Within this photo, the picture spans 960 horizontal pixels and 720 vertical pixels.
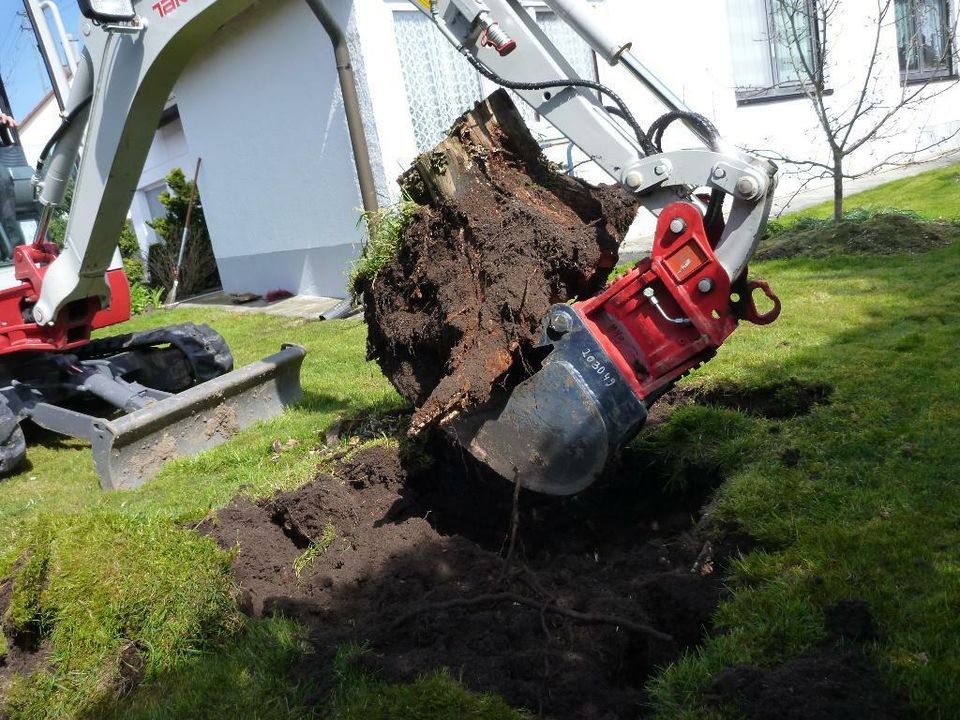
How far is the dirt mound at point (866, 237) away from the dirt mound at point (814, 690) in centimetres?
657

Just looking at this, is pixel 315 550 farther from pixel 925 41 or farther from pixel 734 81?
pixel 925 41

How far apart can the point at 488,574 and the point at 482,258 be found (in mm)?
1436

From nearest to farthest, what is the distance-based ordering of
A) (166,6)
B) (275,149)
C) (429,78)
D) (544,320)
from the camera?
(544,320)
(166,6)
(429,78)
(275,149)

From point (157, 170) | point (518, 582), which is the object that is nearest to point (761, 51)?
point (518, 582)

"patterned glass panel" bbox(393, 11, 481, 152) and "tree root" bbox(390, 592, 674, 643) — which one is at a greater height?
"patterned glass panel" bbox(393, 11, 481, 152)

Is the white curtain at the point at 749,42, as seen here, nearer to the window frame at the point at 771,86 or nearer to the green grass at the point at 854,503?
the window frame at the point at 771,86

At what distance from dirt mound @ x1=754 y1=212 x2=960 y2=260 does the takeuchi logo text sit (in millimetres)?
6417

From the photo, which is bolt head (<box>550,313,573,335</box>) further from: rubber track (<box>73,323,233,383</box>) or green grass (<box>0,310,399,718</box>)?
rubber track (<box>73,323,233,383</box>)

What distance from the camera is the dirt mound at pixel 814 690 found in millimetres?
2336

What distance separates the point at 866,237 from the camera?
8.64 metres

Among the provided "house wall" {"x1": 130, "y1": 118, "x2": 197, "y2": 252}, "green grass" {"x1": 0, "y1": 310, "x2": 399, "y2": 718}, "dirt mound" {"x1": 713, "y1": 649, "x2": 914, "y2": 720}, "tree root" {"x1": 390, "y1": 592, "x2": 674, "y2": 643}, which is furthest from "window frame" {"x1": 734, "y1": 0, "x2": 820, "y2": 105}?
"dirt mound" {"x1": 713, "y1": 649, "x2": 914, "y2": 720}

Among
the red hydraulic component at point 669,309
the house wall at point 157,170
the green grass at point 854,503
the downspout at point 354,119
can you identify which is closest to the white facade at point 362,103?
the downspout at point 354,119

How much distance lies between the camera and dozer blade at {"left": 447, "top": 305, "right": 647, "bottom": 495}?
3457mm

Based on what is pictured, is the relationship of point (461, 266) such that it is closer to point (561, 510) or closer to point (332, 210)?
point (561, 510)
